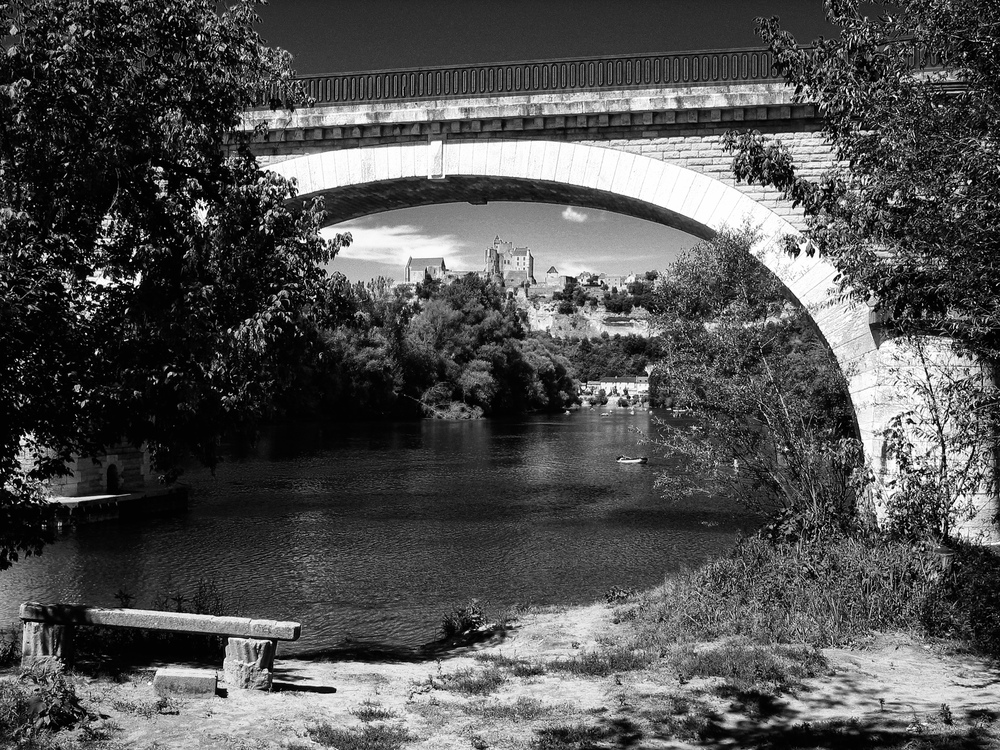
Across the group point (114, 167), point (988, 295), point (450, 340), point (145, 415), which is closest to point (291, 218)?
point (114, 167)

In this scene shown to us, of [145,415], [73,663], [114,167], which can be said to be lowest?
[73,663]

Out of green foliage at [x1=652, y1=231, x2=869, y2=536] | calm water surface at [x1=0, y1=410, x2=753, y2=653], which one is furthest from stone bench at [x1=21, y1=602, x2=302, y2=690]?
green foliage at [x1=652, y1=231, x2=869, y2=536]

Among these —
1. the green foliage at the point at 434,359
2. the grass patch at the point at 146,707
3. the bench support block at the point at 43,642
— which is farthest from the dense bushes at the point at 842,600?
the green foliage at the point at 434,359

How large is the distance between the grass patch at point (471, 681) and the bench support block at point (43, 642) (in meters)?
2.33

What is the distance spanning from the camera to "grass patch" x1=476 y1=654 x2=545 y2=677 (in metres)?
5.88

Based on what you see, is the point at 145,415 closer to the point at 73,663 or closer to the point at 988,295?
the point at 73,663

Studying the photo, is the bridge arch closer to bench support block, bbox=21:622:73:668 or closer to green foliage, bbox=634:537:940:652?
green foliage, bbox=634:537:940:652

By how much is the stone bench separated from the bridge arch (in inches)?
253

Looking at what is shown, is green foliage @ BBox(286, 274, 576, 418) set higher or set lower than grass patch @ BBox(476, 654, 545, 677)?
higher

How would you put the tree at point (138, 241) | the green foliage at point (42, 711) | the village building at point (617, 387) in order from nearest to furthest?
the green foliage at point (42, 711), the tree at point (138, 241), the village building at point (617, 387)

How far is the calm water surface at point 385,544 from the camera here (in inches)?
417

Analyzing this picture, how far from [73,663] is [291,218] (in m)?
3.31

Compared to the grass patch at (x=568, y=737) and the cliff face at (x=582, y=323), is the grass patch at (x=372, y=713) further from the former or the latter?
the cliff face at (x=582, y=323)

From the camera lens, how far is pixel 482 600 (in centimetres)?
1055
